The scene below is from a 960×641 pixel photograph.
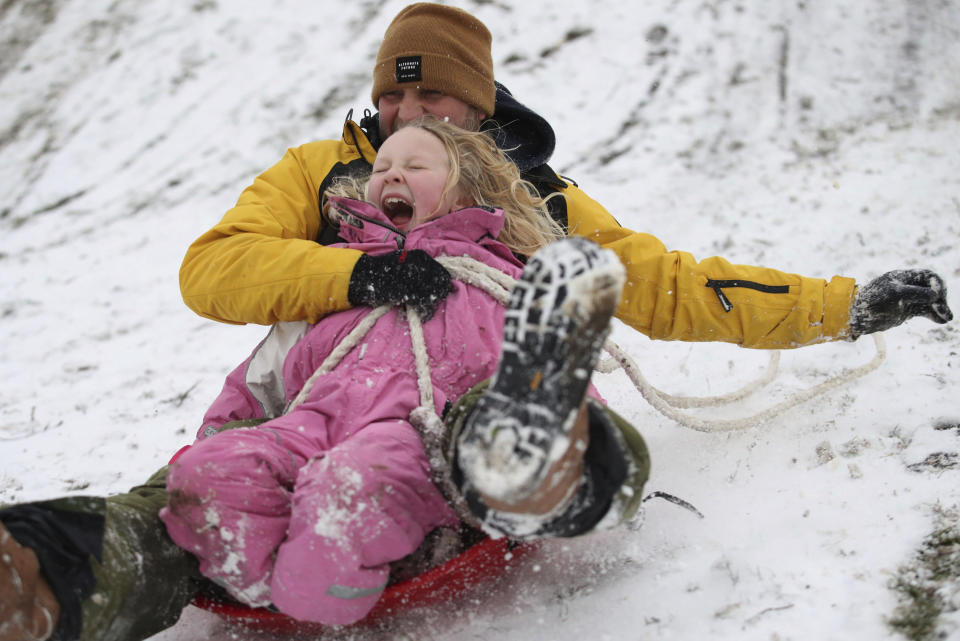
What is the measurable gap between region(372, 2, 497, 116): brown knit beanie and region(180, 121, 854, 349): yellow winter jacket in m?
0.26

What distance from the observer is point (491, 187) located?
2.38m

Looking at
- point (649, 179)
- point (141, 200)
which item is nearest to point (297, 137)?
point (141, 200)

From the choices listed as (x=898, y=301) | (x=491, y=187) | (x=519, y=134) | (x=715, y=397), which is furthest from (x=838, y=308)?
(x=519, y=134)

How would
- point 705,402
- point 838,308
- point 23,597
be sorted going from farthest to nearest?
point 705,402 < point 838,308 < point 23,597

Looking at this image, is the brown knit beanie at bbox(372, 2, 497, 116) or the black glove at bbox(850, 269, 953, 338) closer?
the black glove at bbox(850, 269, 953, 338)

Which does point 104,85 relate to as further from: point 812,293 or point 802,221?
point 812,293

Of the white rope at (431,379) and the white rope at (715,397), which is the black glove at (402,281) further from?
the white rope at (715,397)

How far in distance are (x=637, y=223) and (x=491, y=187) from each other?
197cm

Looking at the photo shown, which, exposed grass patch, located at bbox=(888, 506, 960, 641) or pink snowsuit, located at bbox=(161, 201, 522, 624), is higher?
pink snowsuit, located at bbox=(161, 201, 522, 624)

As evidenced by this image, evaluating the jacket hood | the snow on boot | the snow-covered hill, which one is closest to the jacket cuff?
the snow-covered hill

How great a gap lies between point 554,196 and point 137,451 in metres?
1.69

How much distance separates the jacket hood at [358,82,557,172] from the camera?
2.67 m

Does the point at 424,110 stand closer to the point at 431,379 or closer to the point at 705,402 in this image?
A: the point at 431,379

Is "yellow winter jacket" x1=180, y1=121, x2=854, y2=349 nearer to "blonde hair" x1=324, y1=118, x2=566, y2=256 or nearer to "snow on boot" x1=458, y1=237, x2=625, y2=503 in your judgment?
"blonde hair" x1=324, y1=118, x2=566, y2=256
